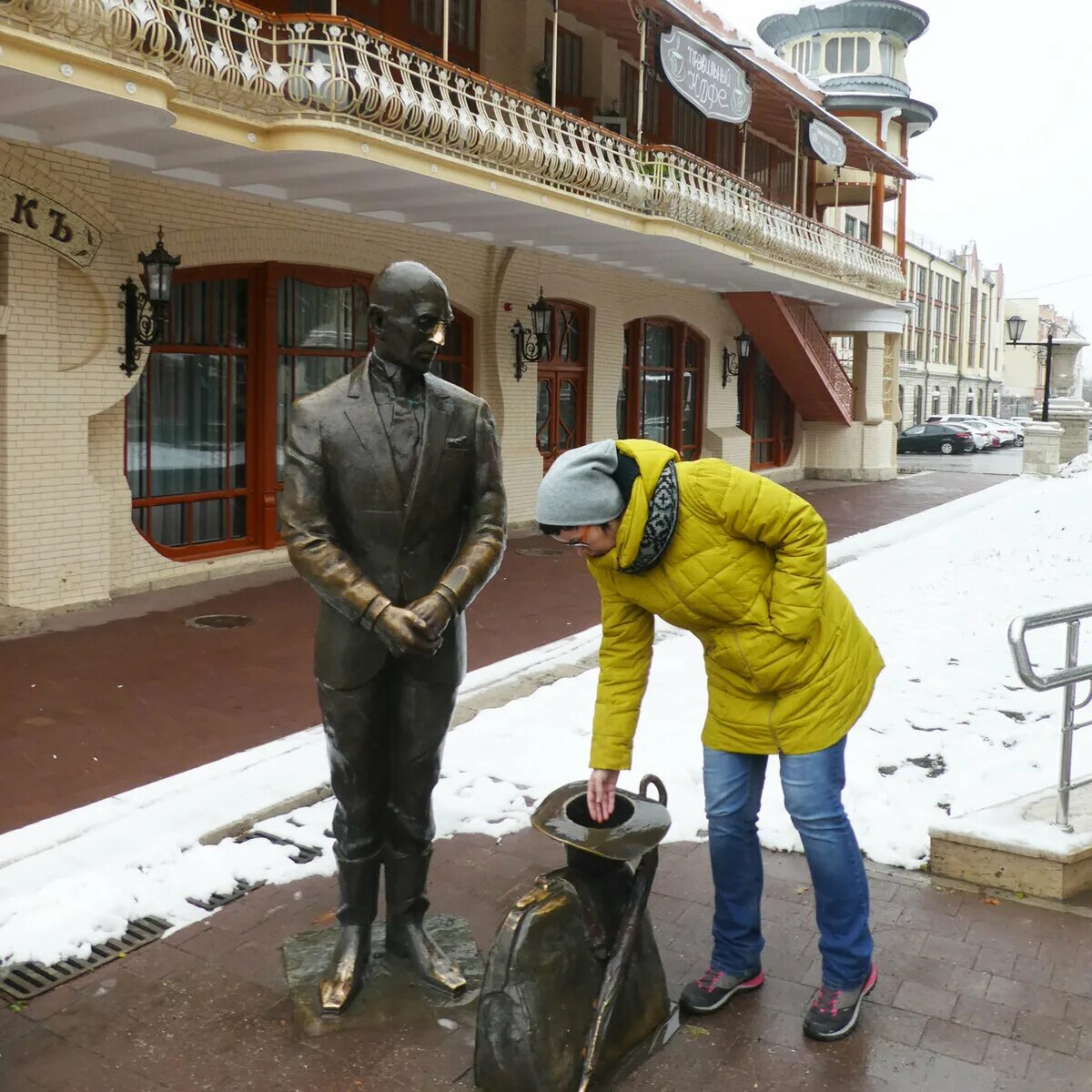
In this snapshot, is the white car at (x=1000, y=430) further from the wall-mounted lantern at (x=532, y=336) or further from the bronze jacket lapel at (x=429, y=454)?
the bronze jacket lapel at (x=429, y=454)

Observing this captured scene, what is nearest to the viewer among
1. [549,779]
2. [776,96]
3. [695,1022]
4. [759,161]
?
[695,1022]

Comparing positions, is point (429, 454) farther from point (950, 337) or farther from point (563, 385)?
point (950, 337)

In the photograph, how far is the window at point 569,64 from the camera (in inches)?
628

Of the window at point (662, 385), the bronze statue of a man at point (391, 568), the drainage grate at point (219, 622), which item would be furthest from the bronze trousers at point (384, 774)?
the window at point (662, 385)

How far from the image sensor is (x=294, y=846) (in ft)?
16.2

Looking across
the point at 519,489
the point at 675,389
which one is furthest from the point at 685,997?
the point at 675,389

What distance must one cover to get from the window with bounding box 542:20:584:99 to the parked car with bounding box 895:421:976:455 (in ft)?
88.3

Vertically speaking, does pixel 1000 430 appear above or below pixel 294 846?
above

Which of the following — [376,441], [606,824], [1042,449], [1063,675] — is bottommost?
[606,824]

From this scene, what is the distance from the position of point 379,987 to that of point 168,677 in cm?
472

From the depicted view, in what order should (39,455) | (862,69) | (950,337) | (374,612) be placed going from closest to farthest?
(374,612), (39,455), (862,69), (950,337)

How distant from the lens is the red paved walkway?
611cm

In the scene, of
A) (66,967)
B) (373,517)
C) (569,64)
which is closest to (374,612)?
(373,517)

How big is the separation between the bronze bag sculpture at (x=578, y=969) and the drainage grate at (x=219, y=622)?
6626mm
